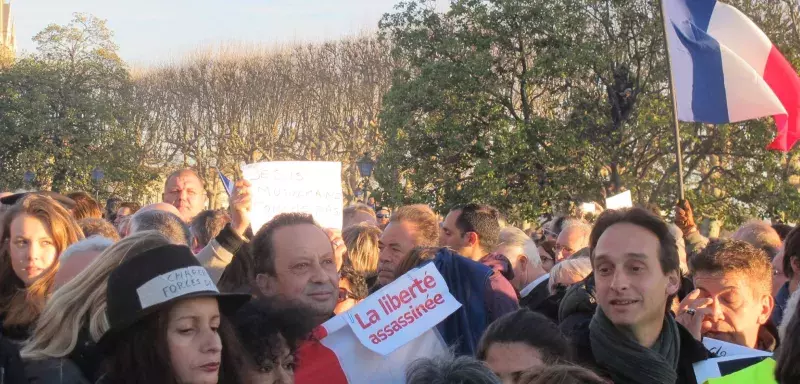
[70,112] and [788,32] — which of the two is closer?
[788,32]

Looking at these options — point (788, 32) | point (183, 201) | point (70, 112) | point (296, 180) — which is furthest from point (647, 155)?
point (70, 112)

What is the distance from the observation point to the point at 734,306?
13.7 feet

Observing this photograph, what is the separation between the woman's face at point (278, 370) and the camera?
2.94 meters

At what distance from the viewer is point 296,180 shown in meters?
5.61

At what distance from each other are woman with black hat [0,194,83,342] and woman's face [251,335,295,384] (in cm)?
172

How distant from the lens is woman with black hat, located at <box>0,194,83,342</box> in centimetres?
451

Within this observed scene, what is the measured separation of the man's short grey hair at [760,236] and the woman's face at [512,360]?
4038mm

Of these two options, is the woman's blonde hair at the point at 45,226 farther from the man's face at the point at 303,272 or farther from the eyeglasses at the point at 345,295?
the eyeglasses at the point at 345,295

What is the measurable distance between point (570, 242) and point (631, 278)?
13.5ft

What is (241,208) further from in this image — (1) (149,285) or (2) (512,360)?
(1) (149,285)

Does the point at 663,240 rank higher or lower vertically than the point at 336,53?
lower

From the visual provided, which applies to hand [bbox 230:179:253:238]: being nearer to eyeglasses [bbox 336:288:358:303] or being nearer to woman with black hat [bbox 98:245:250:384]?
eyeglasses [bbox 336:288:358:303]

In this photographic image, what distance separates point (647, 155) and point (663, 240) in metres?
16.3

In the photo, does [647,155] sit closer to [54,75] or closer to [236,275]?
[236,275]
